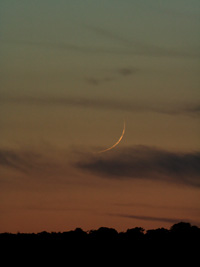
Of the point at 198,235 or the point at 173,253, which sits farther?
the point at 198,235

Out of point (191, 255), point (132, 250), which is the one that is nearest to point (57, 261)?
point (132, 250)

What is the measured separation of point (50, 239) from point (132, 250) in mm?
23258

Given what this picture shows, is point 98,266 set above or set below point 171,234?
below

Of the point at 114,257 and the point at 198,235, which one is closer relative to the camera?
the point at 114,257

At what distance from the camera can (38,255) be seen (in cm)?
15725

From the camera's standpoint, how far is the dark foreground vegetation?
5979 inches

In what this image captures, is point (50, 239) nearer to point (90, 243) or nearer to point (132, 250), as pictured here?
point (90, 243)

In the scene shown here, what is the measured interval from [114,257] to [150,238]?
58.2ft

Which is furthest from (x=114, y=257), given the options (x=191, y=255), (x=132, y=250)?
(x=191, y=255)

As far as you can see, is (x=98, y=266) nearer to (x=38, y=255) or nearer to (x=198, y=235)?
(x=38, y=255)

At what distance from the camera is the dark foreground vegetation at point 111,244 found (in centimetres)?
15188

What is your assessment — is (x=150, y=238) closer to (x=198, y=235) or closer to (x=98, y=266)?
(x=198, y=235)

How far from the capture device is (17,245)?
548 ft

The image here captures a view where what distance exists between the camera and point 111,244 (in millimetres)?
164250
